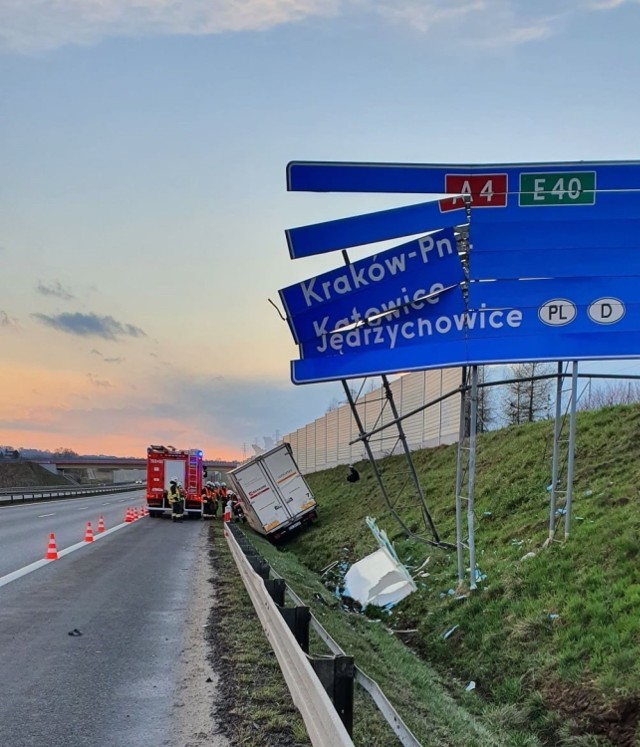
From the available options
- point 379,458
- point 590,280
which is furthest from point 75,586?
point 379,458

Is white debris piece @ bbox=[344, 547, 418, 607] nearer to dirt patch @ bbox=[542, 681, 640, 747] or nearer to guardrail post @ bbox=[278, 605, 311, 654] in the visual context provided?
dirt patch @ bbox=[542, 681, 640, 747]

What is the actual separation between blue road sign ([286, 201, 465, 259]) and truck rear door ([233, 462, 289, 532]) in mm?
16120

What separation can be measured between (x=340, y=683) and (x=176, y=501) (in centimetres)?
2722

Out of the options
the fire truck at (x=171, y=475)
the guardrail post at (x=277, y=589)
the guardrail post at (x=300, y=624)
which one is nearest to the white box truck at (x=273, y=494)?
the fire truck at (x=171, y=475)

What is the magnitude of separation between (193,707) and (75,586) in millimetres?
6564

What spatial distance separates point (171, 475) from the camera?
33.1 meters

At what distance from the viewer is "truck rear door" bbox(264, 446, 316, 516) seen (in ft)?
82.1

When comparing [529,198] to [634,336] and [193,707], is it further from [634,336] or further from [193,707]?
[193,707]

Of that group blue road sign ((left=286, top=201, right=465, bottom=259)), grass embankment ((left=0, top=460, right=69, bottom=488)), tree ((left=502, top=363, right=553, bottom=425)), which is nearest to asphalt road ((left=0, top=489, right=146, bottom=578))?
blue road sign ((left=286, top=201, right=465, bottom=259))

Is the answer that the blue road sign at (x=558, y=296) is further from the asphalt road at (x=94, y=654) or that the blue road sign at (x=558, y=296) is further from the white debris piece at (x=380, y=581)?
the asphalt road at (x=94, y=654)

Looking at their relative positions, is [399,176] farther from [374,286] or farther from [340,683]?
[340,683]

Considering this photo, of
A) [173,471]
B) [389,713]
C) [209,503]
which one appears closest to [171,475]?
[173,471]

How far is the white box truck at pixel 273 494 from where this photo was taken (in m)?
24.8

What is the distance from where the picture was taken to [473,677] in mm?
8242
